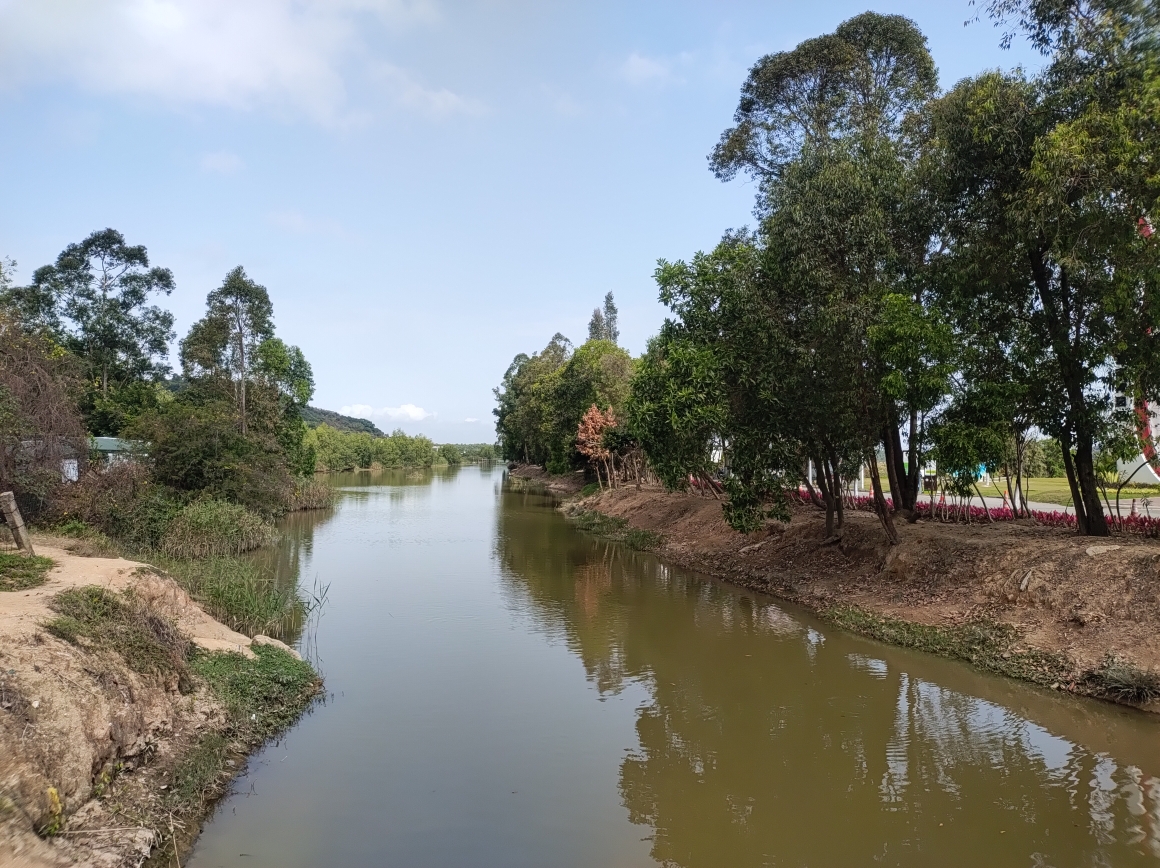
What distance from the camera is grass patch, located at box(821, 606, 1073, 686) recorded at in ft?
32.7

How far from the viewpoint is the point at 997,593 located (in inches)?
458

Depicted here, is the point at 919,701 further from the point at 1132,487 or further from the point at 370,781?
the point at 1132,487

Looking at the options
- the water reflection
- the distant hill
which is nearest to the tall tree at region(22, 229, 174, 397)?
the water reflection

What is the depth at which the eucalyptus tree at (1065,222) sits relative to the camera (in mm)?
10023

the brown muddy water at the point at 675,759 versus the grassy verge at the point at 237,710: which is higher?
the grassy verge at the point at 237,710

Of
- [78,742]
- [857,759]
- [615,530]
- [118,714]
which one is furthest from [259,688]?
[615,530]

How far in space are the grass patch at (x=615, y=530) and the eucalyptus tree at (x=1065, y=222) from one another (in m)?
13.5

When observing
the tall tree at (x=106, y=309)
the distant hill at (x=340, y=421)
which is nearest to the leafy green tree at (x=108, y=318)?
the tall tree at (x=106, y=309)

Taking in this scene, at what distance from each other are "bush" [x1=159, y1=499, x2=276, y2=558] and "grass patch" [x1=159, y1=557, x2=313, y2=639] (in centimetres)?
532

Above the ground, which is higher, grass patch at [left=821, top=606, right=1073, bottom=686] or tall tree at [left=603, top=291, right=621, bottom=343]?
tall tree at [left=603, top=291, right=621, bottom=343]

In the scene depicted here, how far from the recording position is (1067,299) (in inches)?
477

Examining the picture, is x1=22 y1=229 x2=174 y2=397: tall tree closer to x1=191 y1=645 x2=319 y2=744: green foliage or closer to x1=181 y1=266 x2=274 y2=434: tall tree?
x1=181 y1=266 x2=274 y2=434: tall tree

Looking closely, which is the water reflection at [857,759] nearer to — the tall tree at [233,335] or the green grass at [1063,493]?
the green grass at [1063,493]

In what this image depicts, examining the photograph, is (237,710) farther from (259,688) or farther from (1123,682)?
(1123,682)
